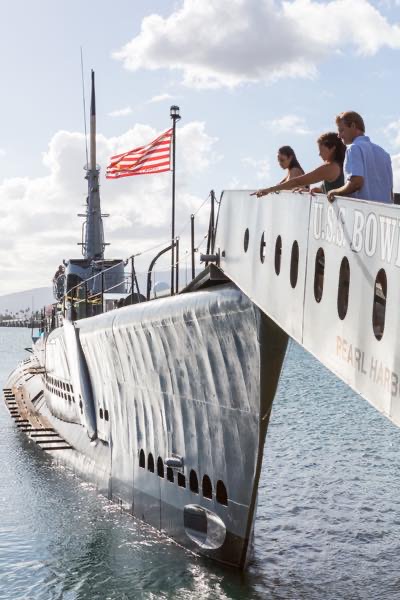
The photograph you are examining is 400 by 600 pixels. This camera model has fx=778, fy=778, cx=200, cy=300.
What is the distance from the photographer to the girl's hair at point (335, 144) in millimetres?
7102

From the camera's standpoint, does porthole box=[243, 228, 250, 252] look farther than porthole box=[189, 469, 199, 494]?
No

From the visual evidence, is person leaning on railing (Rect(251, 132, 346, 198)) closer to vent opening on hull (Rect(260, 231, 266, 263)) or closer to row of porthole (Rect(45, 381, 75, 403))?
vent opening on hull (Rect(260, 231, 266, 263))

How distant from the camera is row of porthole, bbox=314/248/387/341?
5715 millimetres

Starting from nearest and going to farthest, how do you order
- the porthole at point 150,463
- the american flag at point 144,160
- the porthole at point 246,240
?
1. the porthole at point 246,240
2. the porthole at point 150,463
3. the american flag at point 144,160

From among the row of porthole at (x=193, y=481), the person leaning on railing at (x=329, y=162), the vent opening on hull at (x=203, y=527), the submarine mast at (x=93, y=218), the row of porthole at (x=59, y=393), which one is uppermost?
the person leaning on railing at (x=329, y=162)

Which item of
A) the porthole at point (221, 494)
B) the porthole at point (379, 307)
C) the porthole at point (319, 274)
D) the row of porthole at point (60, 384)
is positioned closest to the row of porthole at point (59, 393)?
the row of porthole at point (60, 384)

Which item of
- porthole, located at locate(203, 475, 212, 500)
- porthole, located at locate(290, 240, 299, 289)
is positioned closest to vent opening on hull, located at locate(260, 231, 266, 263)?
porthole, located at locate(290, 240, 299, 289)

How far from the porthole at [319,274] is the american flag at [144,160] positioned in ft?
38.3

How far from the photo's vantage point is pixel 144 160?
750 inches

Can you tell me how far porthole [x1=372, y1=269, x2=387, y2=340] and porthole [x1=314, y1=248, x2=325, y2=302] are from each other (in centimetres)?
113

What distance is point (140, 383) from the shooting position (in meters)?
15.1

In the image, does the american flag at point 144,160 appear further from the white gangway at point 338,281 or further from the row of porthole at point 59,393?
the white gangway at point 338,281

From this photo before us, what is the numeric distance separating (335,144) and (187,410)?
22.4 feet

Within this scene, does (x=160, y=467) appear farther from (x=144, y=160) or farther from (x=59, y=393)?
(x=59, y=393)
